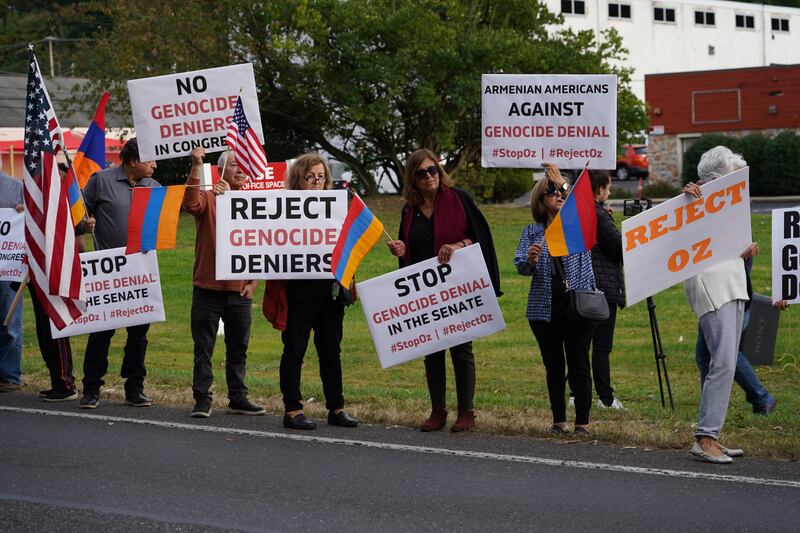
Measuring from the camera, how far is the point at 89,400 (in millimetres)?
10711

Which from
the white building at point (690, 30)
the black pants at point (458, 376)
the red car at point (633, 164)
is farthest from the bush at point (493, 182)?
the white building at point (690, 30)

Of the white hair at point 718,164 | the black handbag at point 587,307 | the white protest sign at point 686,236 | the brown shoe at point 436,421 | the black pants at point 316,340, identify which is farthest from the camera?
the black pants at point 316,340

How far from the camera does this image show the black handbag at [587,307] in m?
8.95

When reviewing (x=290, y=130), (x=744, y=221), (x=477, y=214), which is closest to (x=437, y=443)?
(x=477, y=214)

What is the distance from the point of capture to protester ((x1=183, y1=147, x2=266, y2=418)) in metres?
10.2

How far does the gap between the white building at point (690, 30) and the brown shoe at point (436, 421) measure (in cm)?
6482

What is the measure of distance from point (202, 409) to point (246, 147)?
2080mm

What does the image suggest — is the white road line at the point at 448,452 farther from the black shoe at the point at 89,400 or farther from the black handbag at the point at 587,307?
the black handbag at the point at 587,307

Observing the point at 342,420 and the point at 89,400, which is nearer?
the point at 342,420

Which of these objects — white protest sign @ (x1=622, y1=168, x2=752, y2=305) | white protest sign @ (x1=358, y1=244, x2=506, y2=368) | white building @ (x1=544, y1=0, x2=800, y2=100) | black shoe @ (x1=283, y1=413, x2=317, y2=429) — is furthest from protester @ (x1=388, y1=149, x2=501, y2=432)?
white building @ (x1=544, y1=0, x2=800, y2=100)

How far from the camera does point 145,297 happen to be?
1085 centimetres

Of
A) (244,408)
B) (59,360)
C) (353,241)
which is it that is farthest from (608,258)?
(59,360)

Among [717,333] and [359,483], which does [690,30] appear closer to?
[717,333]

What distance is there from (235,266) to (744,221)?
→ 3775 mm
